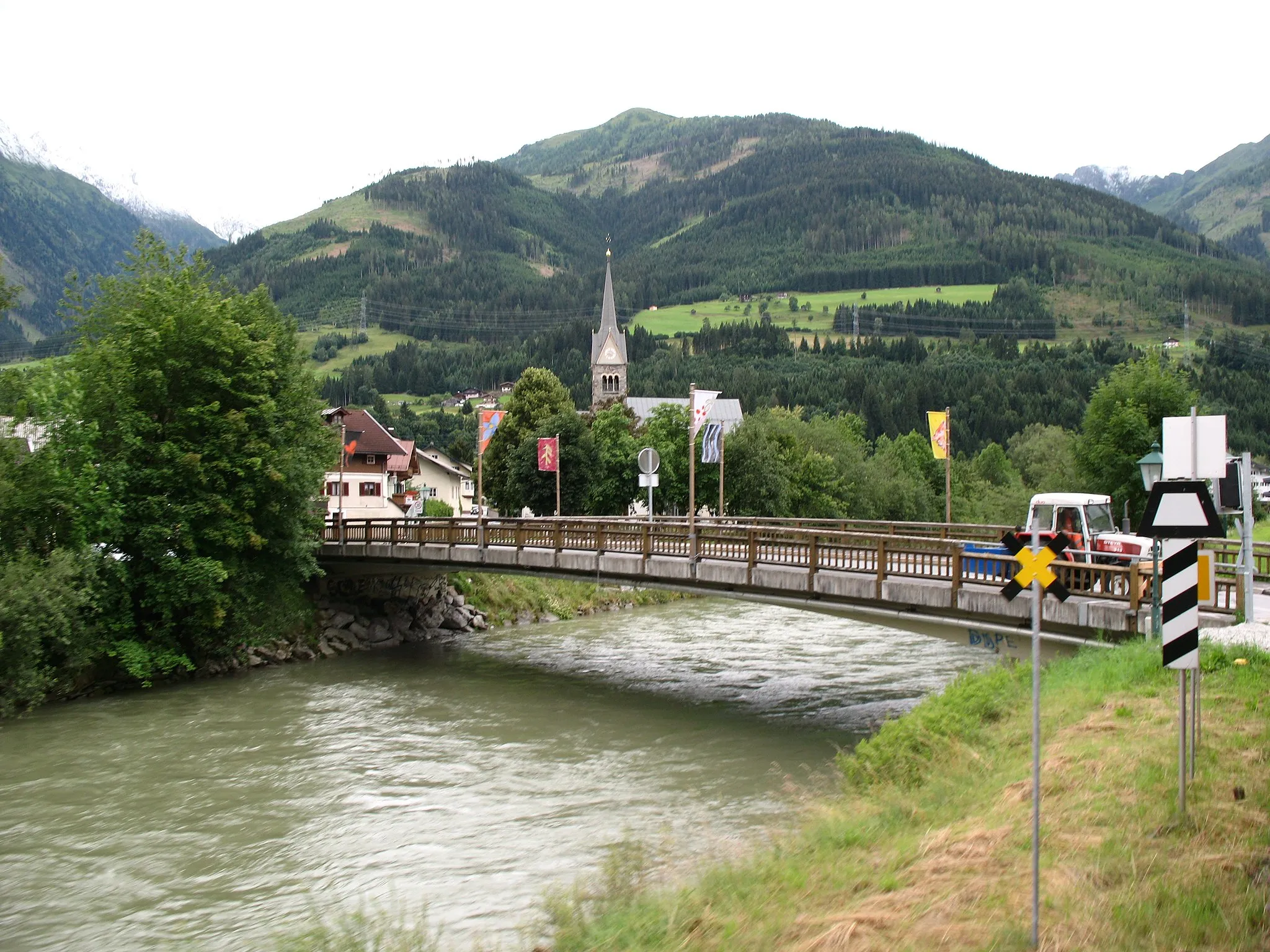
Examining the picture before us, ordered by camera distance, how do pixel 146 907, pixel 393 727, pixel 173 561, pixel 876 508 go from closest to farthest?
1. pixel 146 907
2. pixel 393 727
3. pixel 173 561
4. pixel 876 508

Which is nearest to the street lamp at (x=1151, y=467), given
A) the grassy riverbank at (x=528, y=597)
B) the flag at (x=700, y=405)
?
the flag at (x=700, y=405)

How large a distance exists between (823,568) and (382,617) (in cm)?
2275

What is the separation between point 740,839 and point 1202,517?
7.15m

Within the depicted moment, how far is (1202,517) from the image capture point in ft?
32.4

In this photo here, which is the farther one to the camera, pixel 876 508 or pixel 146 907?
pixel 876 508

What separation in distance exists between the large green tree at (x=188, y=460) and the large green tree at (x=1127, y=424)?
102ft

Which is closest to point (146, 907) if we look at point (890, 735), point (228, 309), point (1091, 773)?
point (890, 735)

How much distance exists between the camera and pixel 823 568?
2369 cm

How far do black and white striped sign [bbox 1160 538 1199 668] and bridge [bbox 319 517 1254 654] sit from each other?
659 cm

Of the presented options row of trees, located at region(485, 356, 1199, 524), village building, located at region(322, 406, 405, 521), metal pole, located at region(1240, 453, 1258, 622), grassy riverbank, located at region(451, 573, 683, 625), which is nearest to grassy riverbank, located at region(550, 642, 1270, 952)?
metal pole, located at region(1240, 453, 1258, 622)

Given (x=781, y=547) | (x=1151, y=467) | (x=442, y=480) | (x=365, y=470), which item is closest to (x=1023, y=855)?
(x=1151, y=467)

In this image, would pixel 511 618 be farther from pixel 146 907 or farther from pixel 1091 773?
pixel 1091 773

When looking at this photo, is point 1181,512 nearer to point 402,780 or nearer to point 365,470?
point 402,780

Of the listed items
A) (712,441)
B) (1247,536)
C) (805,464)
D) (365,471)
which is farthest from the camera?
(365,471)
